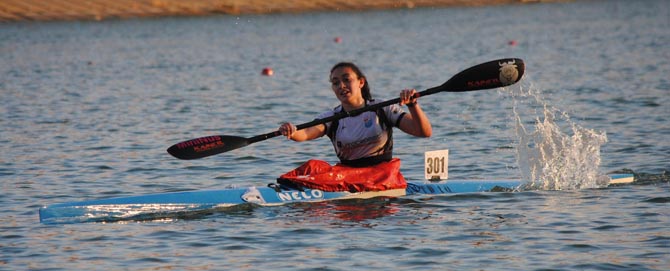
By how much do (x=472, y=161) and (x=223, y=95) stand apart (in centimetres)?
1109

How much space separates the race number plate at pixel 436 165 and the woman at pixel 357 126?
29.7 inches

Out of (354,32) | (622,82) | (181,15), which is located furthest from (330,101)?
(181,15)

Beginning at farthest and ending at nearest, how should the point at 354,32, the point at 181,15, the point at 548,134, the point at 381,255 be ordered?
the point at 181,15 → the point at 354,32 → the point at 548,134 → the point at 381,255

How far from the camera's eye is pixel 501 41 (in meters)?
43.3

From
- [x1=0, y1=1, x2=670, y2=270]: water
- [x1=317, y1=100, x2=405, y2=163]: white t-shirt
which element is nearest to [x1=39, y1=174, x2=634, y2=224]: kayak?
[x1=0, y1=1, x2=670, y2=270]: water

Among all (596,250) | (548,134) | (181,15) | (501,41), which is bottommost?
(596,250)

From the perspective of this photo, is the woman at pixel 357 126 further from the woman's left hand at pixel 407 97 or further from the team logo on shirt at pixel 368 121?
the woman's left hand at pixel 407 97

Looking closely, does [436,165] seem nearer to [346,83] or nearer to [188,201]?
[346,83]

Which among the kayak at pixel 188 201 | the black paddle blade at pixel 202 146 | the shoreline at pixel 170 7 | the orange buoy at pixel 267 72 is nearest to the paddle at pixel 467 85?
the black paddle blade at pixel 202 146

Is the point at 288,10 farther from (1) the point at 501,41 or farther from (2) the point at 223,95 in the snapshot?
(2) the point at 223,95

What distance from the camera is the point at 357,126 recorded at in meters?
11.1

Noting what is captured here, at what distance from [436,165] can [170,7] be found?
61.8 m

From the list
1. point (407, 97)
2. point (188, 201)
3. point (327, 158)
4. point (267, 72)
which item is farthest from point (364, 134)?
point (267, 72)

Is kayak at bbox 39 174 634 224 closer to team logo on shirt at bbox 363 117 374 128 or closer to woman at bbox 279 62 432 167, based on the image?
woman at bbox 279 62 432 167
